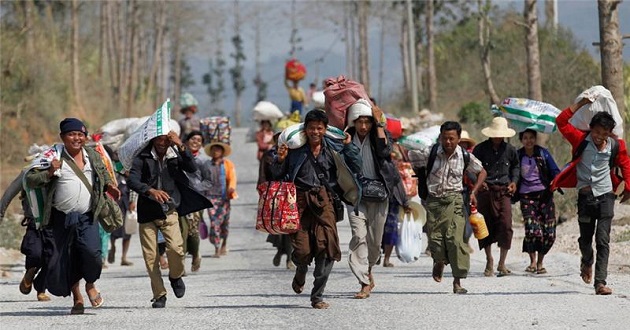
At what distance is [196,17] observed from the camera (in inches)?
3600

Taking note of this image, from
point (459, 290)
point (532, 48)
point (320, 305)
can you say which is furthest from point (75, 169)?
point (532, 48)

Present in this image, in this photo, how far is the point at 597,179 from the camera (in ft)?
43.5

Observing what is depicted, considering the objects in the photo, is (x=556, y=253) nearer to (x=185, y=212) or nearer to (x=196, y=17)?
(x=185, y=212)

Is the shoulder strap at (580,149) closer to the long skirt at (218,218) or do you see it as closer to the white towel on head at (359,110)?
the white towel on head at (359,110)

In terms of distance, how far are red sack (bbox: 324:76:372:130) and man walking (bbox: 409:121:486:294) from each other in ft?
3.15

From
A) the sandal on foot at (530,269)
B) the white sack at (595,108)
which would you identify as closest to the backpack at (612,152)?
the white sack at (595,108)

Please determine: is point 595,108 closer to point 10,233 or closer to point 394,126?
point 394,126

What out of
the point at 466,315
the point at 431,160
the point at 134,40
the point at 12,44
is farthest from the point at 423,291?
the point at 134,40

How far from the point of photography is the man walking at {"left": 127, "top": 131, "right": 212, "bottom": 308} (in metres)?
12.9

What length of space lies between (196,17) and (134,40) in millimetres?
30728

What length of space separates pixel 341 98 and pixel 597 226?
9.00 ft

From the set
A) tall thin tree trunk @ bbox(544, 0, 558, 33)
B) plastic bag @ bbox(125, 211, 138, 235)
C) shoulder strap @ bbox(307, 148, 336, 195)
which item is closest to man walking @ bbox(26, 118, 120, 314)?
shoulder strap @ bbox(307, 148, 336, 195)

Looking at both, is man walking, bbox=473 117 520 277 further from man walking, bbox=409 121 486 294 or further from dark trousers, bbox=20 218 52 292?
dark trousers, bbox=20 218 52 292

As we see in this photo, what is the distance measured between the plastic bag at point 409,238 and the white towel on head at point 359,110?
8.89 feet
